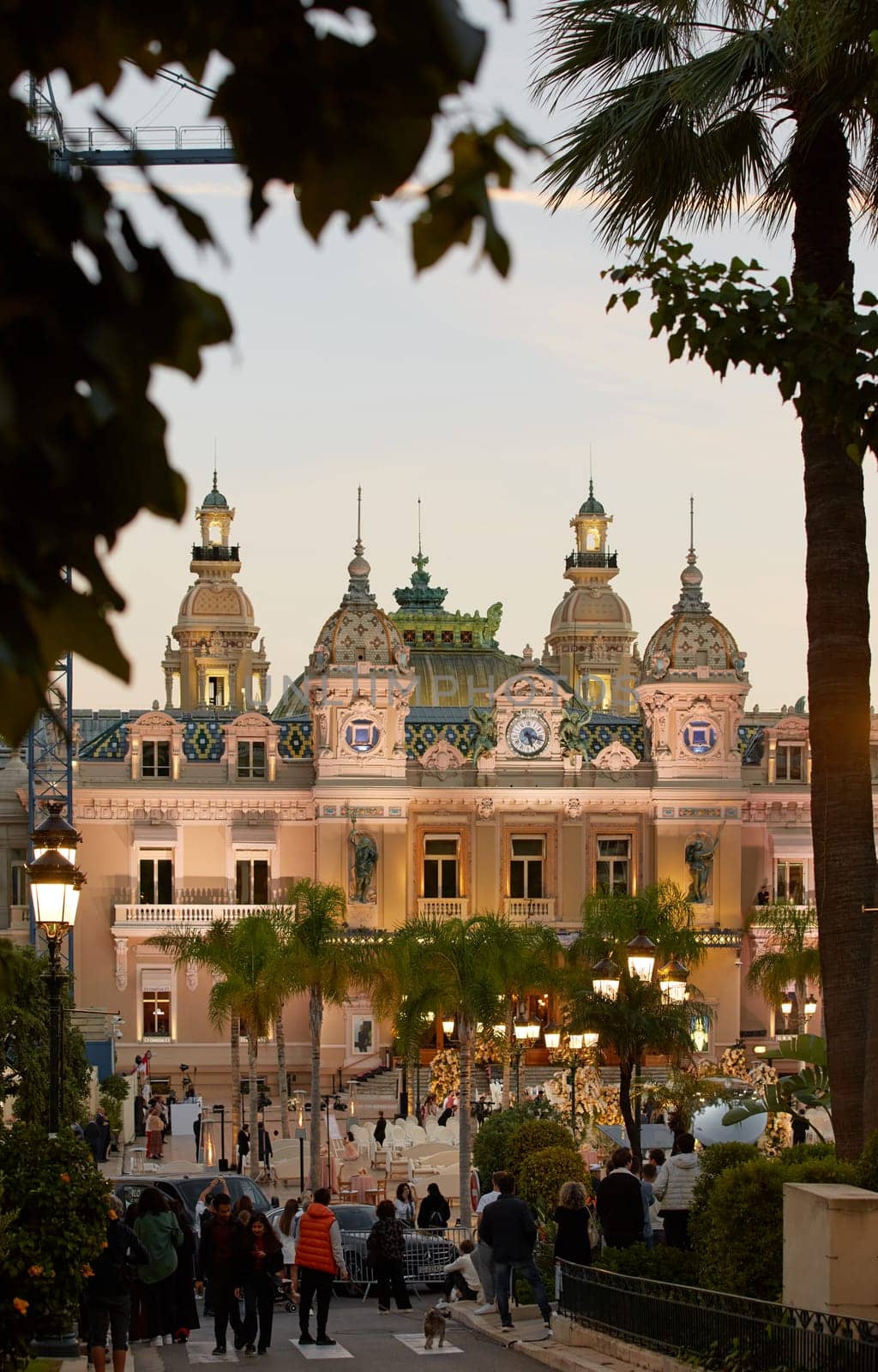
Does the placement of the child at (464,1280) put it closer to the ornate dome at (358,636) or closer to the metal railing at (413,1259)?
the metal railing at (413,1259)

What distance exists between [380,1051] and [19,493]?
5943cm

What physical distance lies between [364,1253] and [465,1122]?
8718 mm

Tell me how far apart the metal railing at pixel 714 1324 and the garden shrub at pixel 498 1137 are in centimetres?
625

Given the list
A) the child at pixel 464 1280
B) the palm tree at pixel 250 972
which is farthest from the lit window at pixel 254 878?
the child at pixel 464 1280

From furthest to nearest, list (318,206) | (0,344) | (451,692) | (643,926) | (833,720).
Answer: (451,692), (643,926), (833,720), (318,206), (0,344)

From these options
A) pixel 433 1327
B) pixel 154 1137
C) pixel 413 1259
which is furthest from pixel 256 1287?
pixel 154 1137

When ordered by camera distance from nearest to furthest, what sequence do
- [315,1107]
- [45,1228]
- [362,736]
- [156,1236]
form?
[45,1228] → [156,1236] → [315,1107] → [362,736]

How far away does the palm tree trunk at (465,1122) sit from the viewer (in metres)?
31.5

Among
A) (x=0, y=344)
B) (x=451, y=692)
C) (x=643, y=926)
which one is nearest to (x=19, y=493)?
(x=0, y=344)

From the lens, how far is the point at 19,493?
3342 millimetres

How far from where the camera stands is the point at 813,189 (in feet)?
53.4

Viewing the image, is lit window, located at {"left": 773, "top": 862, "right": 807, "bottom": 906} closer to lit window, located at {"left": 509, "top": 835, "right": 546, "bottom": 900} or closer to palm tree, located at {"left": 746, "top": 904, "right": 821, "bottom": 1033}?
palm tree, located at {"left": 746, "top": 904, "right": 821, "bottom": 1033}

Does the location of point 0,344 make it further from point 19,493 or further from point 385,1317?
point 385,1317

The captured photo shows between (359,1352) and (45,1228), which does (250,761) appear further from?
(45,1228)
